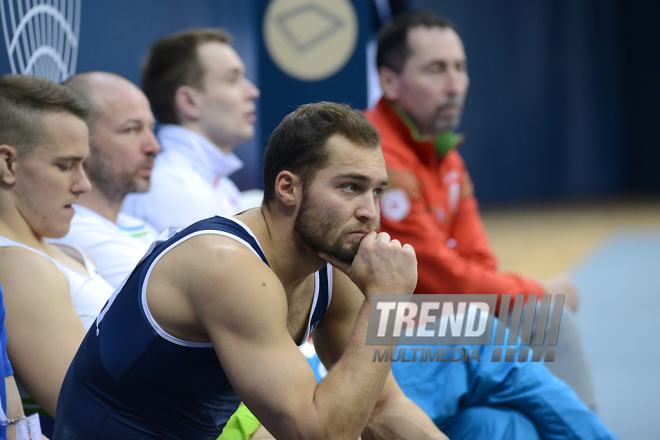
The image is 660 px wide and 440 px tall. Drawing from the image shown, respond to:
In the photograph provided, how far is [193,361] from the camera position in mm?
1517

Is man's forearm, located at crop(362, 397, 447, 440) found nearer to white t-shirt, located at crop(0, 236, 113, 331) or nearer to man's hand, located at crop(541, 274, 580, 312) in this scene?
white t-shirt, located at crop(0, 236, 113, 331)

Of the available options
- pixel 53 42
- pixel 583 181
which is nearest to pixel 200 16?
pixel 53 42

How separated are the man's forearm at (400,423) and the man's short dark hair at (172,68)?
1964 millimetres

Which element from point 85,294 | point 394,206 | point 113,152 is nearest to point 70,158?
point 85,294

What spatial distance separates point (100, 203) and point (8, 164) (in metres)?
0.73

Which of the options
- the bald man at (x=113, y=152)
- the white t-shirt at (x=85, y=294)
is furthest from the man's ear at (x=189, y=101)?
the white t-shirt at (x=85, y=294)

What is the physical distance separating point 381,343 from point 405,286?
15 centimetres

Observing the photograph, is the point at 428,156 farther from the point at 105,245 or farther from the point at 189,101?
the point at 105,245

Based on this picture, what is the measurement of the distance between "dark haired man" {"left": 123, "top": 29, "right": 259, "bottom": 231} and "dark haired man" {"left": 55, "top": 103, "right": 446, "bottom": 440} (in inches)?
60.6

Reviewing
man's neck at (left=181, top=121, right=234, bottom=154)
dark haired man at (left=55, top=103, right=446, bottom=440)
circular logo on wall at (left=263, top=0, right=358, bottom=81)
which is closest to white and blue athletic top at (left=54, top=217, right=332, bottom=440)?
dark haired man at (left=55, top=103, right=446, bottom=440)

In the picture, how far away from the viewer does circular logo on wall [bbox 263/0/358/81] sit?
548 centimetres

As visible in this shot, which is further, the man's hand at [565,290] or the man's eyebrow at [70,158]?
the man's hand at [565,290]

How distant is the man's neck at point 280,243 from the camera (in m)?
1.63

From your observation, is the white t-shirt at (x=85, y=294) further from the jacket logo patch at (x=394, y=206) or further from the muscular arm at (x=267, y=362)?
the jacket logo patch at (x=394, y=206)
